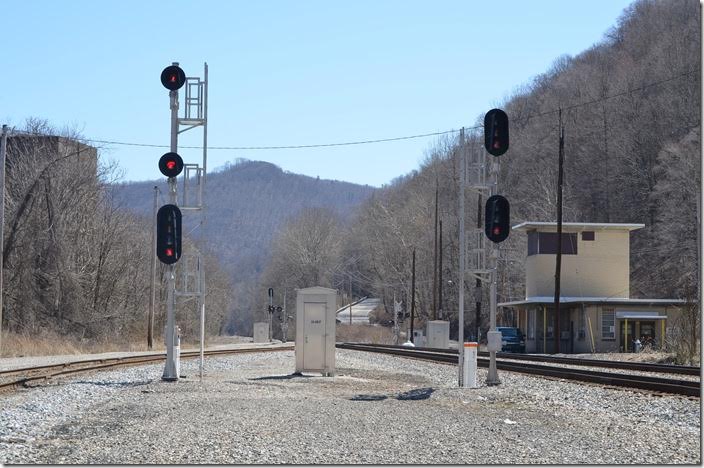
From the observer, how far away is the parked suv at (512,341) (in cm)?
5697

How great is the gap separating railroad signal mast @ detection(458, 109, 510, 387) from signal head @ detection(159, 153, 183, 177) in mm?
6241

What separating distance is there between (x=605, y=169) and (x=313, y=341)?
233 ft

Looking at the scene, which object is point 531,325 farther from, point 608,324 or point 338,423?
point 338,423

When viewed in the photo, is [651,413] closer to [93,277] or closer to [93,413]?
[93,413]

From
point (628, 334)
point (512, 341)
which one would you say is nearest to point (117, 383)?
point (628, 334)

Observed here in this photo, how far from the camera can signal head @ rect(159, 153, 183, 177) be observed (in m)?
21.7

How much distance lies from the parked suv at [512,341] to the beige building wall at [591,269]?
9.36 ft

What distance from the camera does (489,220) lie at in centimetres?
2092

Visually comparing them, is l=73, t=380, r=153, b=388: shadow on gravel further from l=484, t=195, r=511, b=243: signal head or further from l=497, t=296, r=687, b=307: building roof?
l=497, t=296, r=687, b=307: building roof

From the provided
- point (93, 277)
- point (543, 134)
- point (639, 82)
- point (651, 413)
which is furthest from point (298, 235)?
point (651, 413)

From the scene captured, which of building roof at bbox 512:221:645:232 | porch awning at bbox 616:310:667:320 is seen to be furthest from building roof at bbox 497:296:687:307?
building roof at bbox 512:221:645:232

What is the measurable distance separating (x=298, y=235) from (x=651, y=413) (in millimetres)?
112667

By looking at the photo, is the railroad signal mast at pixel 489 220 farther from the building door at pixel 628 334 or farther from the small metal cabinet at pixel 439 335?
the small metal cabinet at pixel 439 335

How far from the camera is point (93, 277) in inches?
2442
